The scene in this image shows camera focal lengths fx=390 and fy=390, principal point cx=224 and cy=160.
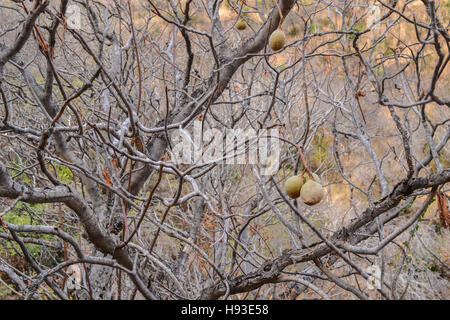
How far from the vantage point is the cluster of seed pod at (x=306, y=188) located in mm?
976

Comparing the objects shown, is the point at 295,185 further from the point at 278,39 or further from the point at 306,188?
the point at 278,39

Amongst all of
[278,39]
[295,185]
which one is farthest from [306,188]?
[278,39]

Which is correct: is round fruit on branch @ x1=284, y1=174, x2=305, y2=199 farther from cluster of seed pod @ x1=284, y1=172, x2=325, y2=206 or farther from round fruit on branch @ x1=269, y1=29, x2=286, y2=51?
round fruit on branch @ x1=269, y1=29, x2=286, y2=51

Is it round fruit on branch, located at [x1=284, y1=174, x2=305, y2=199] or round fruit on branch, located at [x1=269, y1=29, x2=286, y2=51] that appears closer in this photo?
round fruit on branch, located at [x1=284, y1=174, x2=305, y2=199]

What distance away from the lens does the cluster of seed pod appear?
0.98m

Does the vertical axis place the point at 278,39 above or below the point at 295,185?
above

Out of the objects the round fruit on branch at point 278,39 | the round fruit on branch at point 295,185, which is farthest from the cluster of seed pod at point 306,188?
the round fruit on branch at point 278,39

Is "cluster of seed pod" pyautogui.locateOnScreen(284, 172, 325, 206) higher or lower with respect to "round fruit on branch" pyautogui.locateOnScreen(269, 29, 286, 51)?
lower

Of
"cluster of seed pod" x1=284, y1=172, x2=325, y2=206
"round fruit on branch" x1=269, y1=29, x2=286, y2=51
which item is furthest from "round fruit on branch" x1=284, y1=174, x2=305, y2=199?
"round fruit on branch" x1=269, y1=29, x2=286, y2=51

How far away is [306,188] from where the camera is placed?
100 cm

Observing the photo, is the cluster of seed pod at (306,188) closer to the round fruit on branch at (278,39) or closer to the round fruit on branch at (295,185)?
the round fruit on branch at (295,185)
